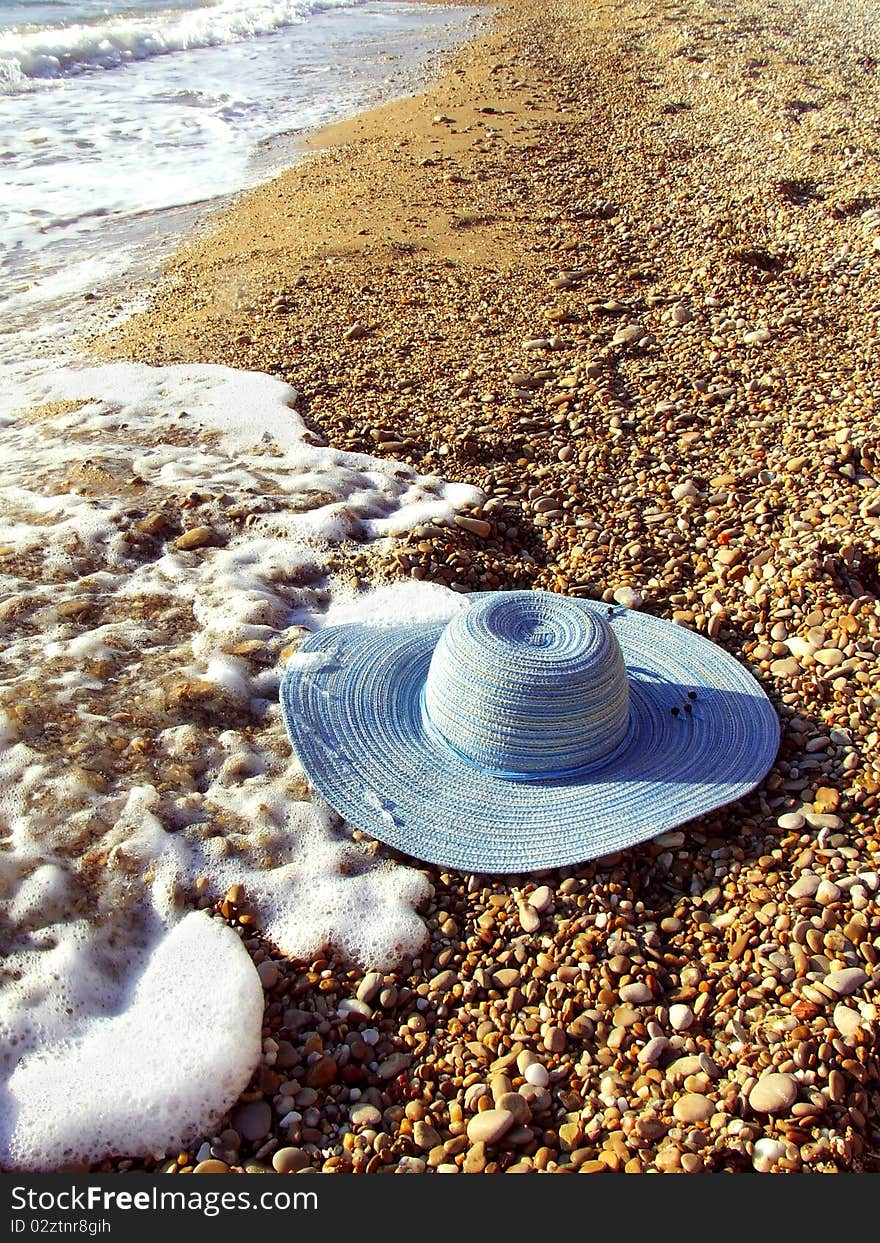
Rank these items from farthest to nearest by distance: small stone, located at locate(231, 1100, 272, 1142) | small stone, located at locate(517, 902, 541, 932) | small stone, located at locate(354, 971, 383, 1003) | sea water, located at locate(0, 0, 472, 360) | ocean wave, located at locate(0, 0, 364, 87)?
ocean wave, located at locate(0, 0, 364, 87) → sea water, located at locate(0, 0, 472, 360) → small stone, located at locate(517, 902, 541, 932) → small stone, located at locate(354, 971, 383, 1003) → small stone, located at locate(231, 1100, 272, 1142)

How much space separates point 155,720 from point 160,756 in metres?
0.16

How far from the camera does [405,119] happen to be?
9555mm

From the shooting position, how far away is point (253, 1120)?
2398 mm

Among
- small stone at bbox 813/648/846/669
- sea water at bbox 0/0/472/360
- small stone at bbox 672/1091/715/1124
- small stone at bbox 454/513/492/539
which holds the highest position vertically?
sea water at bbox 0/0/472/360

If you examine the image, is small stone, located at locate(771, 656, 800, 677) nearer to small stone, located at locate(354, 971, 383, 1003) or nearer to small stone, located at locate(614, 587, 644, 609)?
small stone, located at locate(614, 587, 644, 609)

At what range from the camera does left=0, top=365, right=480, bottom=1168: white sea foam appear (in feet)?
8.25

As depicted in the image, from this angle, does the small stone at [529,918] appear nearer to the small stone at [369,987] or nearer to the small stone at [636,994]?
the small stone at [636,994]

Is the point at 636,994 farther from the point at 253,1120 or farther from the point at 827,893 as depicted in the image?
the point at 253,1120

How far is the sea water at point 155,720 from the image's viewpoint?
252cm

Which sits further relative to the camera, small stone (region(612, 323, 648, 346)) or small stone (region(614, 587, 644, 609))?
small stone (region(612, 323, 648, 346))

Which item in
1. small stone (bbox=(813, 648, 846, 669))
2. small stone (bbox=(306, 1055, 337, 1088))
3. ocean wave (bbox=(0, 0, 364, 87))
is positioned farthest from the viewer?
ocean wave (bbox=(0, 0, 364, 87))

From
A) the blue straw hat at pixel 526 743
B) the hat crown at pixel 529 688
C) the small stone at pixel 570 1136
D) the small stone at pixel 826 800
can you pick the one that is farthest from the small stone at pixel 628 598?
the small stone at pixel 570 1136

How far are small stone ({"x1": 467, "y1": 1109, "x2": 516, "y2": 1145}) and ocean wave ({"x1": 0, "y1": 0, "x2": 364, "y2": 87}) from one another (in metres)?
12.9

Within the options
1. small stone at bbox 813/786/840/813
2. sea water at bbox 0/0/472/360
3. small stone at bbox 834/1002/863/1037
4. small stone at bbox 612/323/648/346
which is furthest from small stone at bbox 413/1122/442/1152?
sea water at bbox 0/0/472/360
